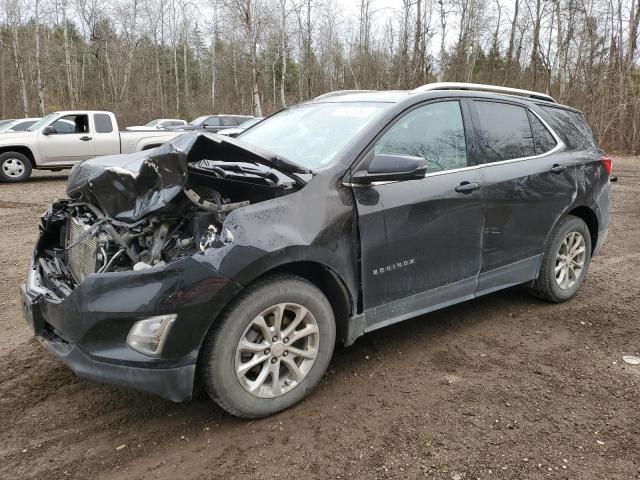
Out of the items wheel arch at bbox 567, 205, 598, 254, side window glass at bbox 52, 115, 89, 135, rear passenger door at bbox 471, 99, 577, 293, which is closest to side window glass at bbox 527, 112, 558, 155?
rear passenger door at bbox 471, 99, 577, 293

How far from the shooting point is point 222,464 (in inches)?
98.2

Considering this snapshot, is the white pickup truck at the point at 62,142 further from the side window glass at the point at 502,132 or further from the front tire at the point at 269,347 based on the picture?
the front tire at the point at 269,347

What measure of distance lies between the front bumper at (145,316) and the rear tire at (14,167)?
40.2 feet

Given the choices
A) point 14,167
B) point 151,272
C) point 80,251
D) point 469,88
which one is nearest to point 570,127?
point 469,88

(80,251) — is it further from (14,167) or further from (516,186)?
(14,167)

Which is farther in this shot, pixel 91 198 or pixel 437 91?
pixel 437 91

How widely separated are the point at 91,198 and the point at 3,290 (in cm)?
264

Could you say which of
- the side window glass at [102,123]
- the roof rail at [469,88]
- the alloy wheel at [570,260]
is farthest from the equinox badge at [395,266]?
the side window glass at [102,123]

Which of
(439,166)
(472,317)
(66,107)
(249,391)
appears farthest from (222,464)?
(66,107)

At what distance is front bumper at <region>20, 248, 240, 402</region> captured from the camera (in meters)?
2.44

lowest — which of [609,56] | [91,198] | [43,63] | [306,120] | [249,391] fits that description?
[249,391]

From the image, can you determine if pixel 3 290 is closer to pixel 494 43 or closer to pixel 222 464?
pixel 222 464

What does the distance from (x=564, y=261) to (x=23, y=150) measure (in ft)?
42.7

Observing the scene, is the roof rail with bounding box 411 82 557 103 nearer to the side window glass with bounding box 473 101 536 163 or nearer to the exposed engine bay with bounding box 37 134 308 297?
the side window glass with bounding box 473 101 536 163
